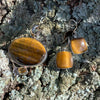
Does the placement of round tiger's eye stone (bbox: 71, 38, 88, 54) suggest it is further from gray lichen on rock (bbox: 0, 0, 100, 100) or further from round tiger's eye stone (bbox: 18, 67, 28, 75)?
round tiger's eye stone (bbox: 18, 67, 28, 75)

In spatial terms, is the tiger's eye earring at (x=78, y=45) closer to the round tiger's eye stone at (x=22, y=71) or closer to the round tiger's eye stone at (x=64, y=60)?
the round tiger's eye stone at (x=64, y=60)

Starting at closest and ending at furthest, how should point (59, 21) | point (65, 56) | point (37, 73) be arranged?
1. point (65, 56)
2. point (37, 73)
3. point (59, 21)

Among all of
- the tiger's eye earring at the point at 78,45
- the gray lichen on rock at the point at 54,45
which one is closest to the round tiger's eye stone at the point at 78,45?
the tiger's eye earring at the point at 78,45

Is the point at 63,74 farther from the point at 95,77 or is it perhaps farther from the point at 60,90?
the point at 95,77

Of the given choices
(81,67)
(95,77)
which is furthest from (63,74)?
(95,77)

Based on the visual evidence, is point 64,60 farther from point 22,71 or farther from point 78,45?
point 22,71

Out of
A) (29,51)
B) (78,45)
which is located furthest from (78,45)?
(29,51)
